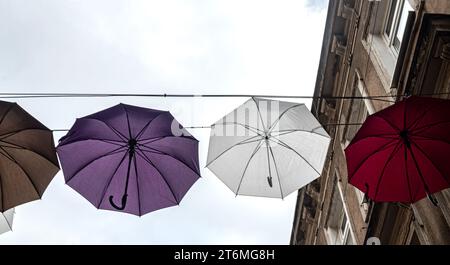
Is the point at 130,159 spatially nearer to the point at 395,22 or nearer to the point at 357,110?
the point at 395,22

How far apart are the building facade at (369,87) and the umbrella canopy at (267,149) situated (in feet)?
2.98

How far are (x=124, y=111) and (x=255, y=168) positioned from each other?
2824 millimetres

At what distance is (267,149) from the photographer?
991cm

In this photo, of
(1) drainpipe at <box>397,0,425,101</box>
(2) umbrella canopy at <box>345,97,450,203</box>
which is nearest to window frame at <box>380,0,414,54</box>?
(1) drainpipe at <box>397,0,425,101</box>

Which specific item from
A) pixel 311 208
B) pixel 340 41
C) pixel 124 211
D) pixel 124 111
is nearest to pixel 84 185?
pixel 124 211

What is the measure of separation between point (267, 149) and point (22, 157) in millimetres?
4709

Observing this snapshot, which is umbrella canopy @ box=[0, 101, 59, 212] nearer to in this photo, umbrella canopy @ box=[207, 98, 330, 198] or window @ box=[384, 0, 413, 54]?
umbrella canopy @ box=[207, 98, 330, 198]

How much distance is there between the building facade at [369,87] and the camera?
9.84 metres

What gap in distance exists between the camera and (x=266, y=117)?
9.71 meters

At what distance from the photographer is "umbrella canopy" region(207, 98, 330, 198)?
31.8ft

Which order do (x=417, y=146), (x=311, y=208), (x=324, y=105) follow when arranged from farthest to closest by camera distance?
(x=311, y=208), (x=324, y=105), (x=417, y=146)

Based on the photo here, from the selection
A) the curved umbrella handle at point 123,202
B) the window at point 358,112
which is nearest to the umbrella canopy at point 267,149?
the curved umbrella handle at point 123,202
